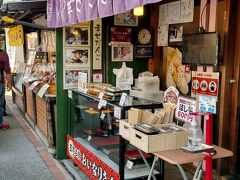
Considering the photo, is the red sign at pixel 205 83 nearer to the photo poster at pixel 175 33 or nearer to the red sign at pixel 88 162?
the photo poster at pixel 175 33

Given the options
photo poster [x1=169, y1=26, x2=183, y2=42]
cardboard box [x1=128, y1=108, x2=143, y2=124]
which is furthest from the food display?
photo poster [x1=169, y1=26, x2=183, y2=42]

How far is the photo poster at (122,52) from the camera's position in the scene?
616 centimetres

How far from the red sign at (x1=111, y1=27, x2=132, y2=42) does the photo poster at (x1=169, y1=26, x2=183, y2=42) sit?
796 mm

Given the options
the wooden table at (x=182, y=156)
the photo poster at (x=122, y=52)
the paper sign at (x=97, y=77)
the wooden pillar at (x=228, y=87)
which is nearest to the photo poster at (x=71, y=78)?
the paper sign at (x=97, y=77)

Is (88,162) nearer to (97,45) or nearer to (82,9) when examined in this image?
(97,45)

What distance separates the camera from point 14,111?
1130 cm

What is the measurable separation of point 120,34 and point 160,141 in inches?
128

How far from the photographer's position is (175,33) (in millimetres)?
5816

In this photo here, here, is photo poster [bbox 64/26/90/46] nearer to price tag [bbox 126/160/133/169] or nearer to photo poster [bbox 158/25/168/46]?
photo poster [bbox 158/25/168/46]

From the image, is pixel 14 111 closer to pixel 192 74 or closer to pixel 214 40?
pixel 192 74

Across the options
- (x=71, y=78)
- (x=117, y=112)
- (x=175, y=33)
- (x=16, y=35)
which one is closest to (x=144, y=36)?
(x=175, y=33)

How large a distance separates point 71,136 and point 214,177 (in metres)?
2.65

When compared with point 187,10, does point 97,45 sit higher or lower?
lower

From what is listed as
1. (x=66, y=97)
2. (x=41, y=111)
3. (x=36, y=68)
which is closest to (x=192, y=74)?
(x=66, y=97)
